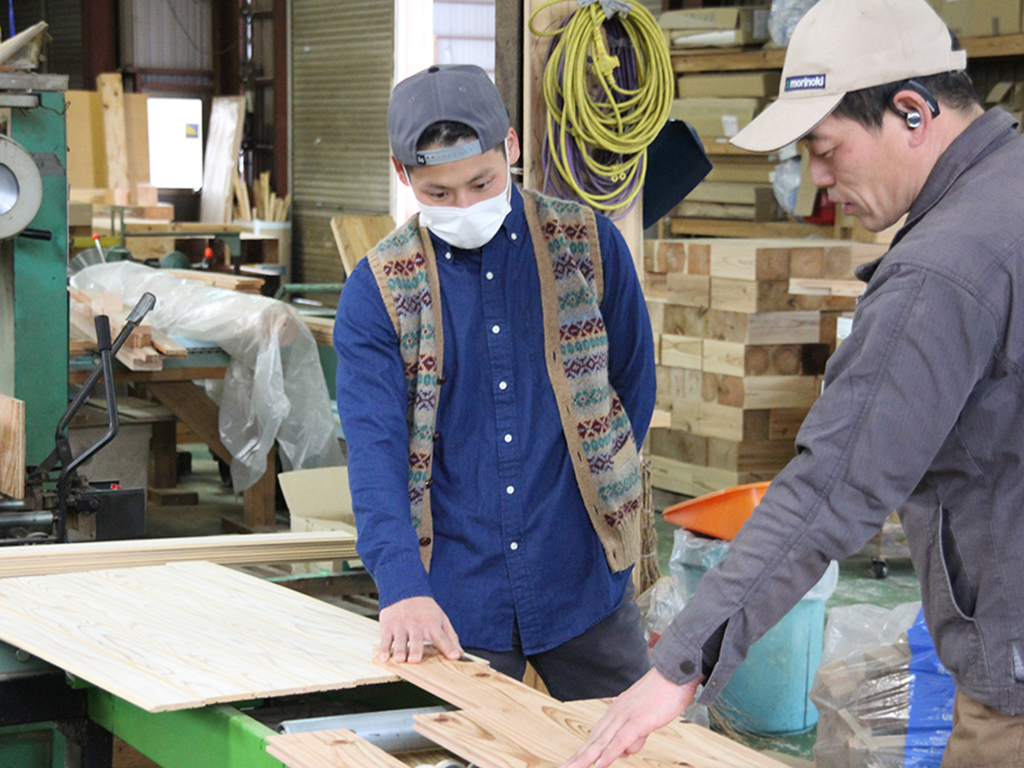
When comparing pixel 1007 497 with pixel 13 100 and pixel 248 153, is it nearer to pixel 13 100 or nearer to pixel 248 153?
pixel 13 100

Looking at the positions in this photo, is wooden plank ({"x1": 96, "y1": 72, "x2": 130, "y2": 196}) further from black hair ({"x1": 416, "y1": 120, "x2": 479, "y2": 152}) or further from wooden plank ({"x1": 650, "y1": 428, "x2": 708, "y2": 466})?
black hair ({"x1": 416, "y1": 120, "x2": 479, "y2": 152})

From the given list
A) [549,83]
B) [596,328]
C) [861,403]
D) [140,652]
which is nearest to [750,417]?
[549,83]

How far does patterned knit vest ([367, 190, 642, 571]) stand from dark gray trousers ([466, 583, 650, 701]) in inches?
5.1

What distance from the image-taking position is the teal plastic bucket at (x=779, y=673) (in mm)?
3848

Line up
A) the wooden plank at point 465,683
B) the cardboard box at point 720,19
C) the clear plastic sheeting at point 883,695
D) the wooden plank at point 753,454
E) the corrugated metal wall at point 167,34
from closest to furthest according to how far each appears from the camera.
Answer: the wooden plank at point 465,683
the clear plastic sheeting at point 883,695
the wooden plank at point 753,454
the cardboard box at point 720,19
the corrugated metal wall at point 167,34

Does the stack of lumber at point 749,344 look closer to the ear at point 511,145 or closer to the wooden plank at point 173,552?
the wooden plank at point 173,552

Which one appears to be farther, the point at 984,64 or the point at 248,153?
the point at 248,153

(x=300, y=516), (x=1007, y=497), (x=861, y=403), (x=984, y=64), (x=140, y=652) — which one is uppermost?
(x=984, y=64)

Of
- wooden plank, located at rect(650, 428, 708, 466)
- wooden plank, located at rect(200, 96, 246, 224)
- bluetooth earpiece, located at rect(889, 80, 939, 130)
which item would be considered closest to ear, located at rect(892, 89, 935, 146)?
bluetooth earpiece, located at rect(889, 80, 939, 130)

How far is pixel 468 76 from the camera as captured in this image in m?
2.08

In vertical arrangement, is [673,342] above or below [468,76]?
below

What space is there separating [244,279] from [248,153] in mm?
7766

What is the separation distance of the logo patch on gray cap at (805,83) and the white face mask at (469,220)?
0.77 metres

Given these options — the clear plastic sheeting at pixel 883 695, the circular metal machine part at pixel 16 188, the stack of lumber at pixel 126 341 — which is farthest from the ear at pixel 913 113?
the stack of lumber at pixel 126 341
